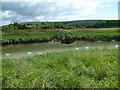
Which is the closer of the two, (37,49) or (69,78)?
(69,78)

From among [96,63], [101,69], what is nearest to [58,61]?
[96,63]

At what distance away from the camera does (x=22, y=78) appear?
3621mm

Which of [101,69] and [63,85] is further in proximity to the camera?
[101,69]

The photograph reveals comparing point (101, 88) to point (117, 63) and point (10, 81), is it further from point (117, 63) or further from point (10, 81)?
point (10, 81)

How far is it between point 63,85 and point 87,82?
1.77 ft

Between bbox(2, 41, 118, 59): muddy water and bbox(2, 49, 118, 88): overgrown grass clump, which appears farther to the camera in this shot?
bbox(2, 41, 118, 59): muddy water

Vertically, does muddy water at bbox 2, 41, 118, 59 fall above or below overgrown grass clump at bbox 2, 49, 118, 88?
below

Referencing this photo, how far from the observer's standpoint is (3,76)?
3.66 m

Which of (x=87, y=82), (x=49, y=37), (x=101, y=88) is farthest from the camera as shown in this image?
(x=49, y=37)

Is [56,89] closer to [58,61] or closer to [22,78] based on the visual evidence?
[22,78]

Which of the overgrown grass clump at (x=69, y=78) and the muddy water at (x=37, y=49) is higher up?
the overgrown grass clump at (x=69, y=78)

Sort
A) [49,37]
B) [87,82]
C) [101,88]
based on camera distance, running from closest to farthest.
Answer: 1. [101,88]
2. [87,82]
3. [49,37]

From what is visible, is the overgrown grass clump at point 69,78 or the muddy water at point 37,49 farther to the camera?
the muddy water at point 37,49

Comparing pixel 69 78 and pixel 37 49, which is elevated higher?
pixel 69 78
